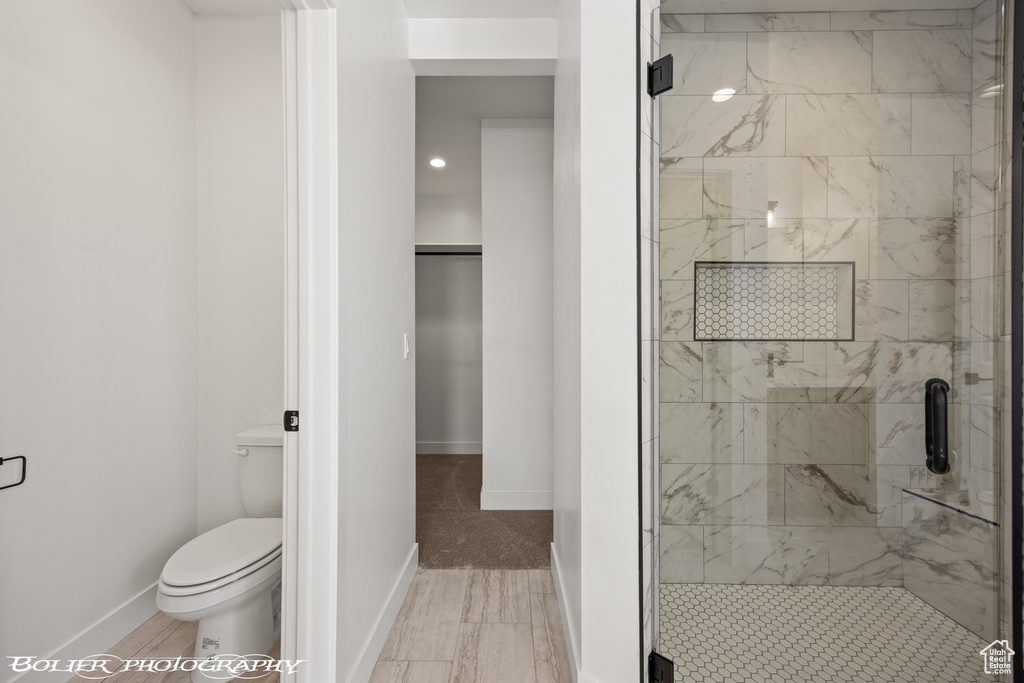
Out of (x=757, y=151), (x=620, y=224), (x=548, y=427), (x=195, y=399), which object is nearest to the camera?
(x=757, y=151)

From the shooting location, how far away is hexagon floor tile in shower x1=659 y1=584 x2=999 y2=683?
3.33 feet

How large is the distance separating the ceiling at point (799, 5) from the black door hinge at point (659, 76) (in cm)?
13

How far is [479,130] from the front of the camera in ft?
11.3

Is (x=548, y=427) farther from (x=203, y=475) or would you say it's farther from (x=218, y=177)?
(x=218, y=177)

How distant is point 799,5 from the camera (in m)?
1.11

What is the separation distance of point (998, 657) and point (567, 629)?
1158 mm

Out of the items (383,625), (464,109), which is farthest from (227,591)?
(464,109)

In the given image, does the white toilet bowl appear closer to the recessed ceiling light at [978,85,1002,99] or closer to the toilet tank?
the toilet tank

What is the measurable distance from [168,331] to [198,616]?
A: 123cm

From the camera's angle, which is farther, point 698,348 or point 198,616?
point 198,616

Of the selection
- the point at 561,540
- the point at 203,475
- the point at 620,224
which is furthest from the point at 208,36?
the point at 561,540

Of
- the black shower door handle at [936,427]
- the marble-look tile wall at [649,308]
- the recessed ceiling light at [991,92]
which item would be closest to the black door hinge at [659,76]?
the marble-look tile wall at [649,308]

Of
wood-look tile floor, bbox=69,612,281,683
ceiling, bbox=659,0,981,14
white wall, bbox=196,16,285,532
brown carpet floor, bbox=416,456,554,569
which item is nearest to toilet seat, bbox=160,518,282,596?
wood-look tile floor, bbox=69,612,281,683

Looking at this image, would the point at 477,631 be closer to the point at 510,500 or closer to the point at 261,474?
the point at 261,474
